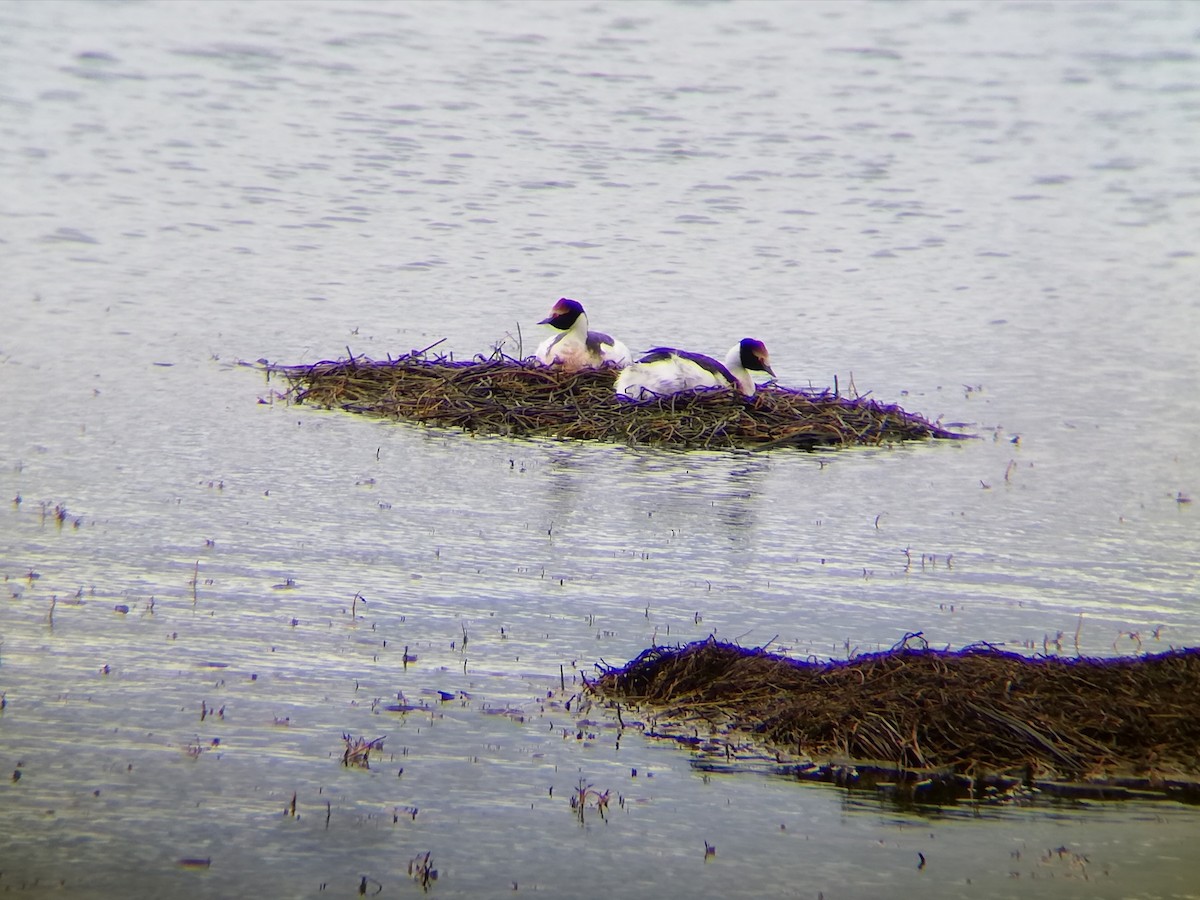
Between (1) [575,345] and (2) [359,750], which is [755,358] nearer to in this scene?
(1) [575,345]

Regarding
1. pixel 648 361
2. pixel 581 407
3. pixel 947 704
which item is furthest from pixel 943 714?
pixel 648 361

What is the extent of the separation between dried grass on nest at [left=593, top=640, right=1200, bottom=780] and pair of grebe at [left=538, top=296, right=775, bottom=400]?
7.12 metres

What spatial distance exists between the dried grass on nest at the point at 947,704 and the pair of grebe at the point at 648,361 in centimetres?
712

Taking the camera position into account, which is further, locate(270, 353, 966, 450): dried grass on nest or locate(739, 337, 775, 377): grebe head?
locate(739, 337, 775, 377): grebe head

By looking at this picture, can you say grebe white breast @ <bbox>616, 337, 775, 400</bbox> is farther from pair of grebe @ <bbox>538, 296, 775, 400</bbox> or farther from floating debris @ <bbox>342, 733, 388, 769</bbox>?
floating debris @ <bbox>342, 733, 388, 769</bbox>

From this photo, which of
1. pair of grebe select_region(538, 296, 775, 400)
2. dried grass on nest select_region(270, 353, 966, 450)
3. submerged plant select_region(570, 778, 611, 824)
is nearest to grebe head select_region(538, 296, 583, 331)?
pair of grebe select_region(538, 296, 775, 400)

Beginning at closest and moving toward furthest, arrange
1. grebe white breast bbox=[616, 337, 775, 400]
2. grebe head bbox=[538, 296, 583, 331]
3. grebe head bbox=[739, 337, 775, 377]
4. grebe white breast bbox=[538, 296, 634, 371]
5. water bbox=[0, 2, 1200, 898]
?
water bbox=[0, 2, 1200, 898], grebe white breast bbox=[616, 337, 775, 400], grebe head bbox=[739, 337, 775, 377], grebe white breast bbox=[538, 296, 634, 371], grebe head bbox=[538, 296, 583, 331]

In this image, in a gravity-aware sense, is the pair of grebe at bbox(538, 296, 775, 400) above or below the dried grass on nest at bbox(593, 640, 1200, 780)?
above

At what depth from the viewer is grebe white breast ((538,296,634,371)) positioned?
15.7m

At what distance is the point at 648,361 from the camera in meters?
14.4

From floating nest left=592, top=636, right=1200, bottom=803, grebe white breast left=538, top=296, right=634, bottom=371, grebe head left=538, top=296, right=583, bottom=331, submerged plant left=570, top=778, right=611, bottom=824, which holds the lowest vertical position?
submerged plant left=570, top=778, right=611, bottom=824

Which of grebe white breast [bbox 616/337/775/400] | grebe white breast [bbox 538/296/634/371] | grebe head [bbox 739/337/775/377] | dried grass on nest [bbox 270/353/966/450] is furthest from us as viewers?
grebe white breast [bbox 538/296/634/371]

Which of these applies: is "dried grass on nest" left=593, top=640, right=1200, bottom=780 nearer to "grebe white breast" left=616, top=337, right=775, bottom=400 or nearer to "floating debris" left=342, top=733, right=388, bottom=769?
"floating debris" left=342, top=733, right=388, bottom=769

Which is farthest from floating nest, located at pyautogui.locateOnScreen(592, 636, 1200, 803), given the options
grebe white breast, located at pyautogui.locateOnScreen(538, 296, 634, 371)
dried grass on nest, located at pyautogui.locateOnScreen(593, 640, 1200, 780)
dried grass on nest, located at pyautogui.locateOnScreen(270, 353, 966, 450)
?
grebe white breast, located at pyautogui.locateOnScreen(538, 296, 634, 371)
